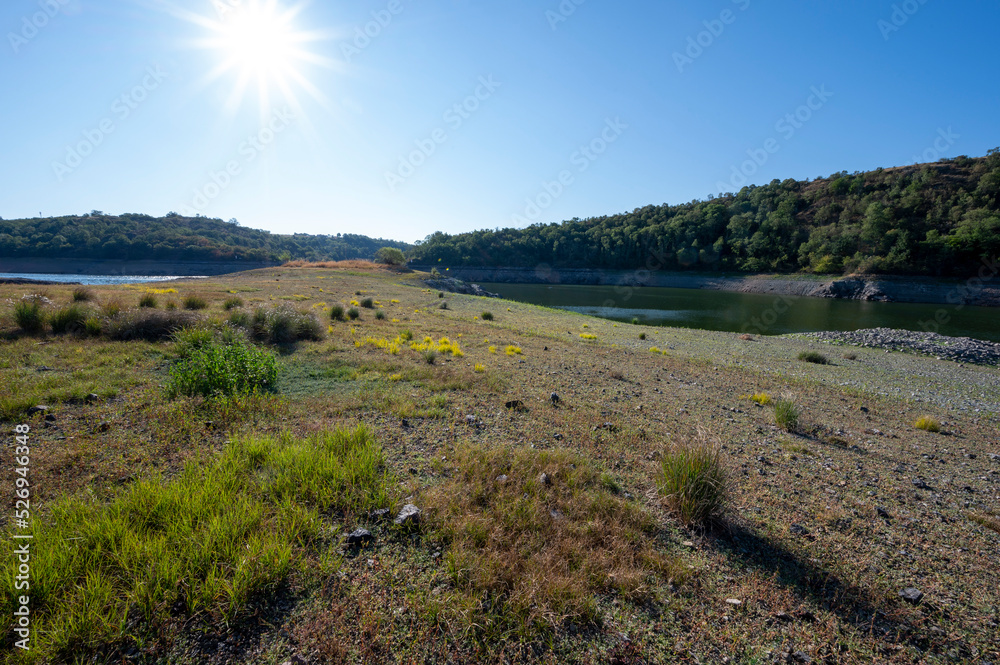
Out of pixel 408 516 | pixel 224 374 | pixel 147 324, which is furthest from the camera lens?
pixel 147 324

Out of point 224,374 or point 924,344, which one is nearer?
point 224,374

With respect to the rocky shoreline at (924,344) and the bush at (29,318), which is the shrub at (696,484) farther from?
the rocky shoreline at (924,344)

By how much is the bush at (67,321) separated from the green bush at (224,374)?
5.21 meters

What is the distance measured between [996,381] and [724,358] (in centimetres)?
1105

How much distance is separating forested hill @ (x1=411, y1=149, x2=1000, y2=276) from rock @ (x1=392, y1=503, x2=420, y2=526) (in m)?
96.4

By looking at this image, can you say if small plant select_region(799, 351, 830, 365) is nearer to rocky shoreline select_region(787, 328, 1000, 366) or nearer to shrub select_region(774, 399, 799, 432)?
rocky shoreline select_region(787, 328, 1000, 366)

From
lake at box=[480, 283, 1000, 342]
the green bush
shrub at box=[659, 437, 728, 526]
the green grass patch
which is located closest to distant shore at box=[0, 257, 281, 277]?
lake at box=[480, 283, 1000, 342]

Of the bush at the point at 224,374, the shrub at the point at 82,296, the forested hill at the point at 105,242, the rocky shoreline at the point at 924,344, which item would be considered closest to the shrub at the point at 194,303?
the shrub at the point at 82,296

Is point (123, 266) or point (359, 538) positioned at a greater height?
point (123, 266)

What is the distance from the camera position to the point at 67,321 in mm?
9781

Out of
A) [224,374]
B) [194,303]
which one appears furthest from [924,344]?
[194,303]

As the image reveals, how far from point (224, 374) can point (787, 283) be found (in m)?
93.4

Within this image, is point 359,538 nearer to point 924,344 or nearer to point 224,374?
point 224,374

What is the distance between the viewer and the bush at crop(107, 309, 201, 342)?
980cm
